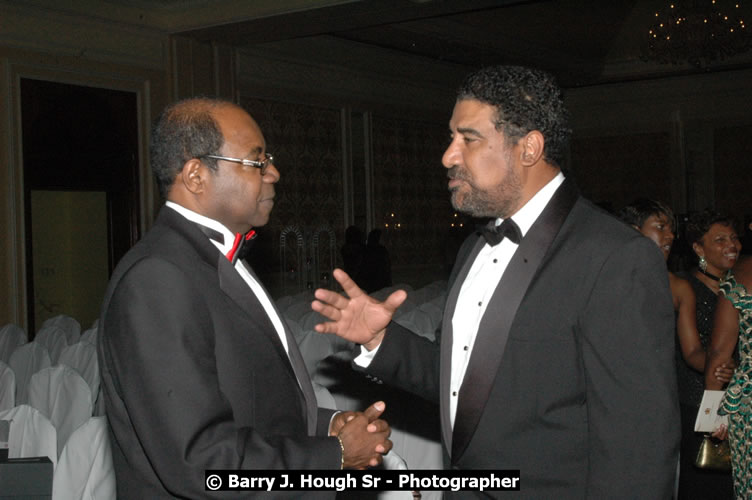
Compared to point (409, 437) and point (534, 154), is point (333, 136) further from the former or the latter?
point (534, 154)

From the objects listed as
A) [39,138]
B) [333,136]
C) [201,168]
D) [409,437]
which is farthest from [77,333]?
[333,136]

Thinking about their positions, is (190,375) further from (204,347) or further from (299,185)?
(299,185)

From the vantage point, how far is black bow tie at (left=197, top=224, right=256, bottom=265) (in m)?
1.89

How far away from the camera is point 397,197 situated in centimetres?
1227

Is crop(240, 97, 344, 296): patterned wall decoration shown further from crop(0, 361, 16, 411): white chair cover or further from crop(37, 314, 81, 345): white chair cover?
crop(0, 361, 16, 411): white chair cover

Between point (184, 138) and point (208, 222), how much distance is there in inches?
7.9

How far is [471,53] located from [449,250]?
302 centimetres

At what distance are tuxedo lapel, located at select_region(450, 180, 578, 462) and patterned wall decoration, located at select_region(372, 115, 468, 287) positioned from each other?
9.62 m

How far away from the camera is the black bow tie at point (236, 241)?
1.89 metres

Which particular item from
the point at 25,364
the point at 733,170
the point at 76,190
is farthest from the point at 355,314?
the point at 733,170

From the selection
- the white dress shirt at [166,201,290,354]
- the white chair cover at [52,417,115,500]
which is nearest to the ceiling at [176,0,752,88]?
the white chair cover at [52,417,115,500]

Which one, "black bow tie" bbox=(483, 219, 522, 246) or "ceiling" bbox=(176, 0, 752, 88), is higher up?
"ceiling" bbox=(176, 0, 752, 88)

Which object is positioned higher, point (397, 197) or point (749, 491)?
point (397, 197)

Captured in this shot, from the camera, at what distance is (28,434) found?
307 centimetres
